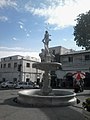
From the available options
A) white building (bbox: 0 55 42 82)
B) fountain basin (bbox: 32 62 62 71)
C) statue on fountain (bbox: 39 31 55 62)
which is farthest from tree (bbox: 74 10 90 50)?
white building (bbox: 0 55 42 82)

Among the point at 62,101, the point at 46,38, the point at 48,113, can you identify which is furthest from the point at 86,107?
the point at 46,38

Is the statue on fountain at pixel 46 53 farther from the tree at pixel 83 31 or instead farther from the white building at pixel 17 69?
the white building at pixel 17 69

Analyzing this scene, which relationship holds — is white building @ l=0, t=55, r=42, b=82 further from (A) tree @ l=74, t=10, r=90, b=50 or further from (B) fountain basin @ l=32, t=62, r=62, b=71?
(B) fountain basin @ l=32, t=62, r=62, b=71

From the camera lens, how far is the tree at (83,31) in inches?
1103

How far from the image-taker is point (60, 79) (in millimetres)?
44250

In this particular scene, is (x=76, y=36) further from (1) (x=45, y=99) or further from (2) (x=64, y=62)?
(1) (x=45, y=99)

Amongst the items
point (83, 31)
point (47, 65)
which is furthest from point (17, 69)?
point (47, 65)

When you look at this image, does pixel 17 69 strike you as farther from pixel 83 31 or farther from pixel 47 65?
pixel 47 65

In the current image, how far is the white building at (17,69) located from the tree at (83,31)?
78.4ft

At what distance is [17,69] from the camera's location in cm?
5244

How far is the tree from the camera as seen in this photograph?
91.9 ft

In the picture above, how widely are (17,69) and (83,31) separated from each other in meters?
27.8

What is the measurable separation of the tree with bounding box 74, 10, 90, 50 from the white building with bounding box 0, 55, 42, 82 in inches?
941

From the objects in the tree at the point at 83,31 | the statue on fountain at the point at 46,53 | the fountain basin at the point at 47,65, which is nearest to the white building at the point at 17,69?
the tree at the point at 83,31
